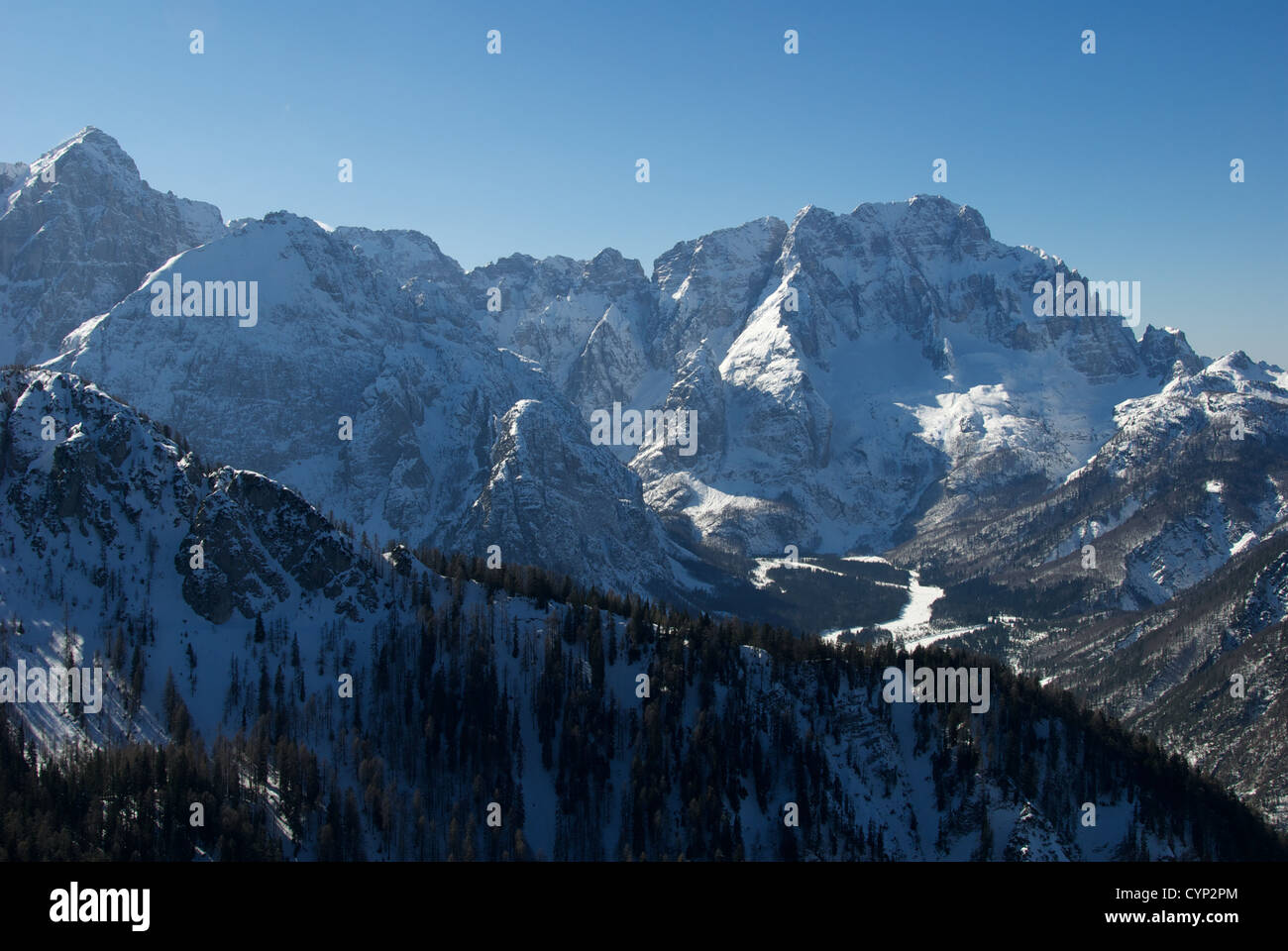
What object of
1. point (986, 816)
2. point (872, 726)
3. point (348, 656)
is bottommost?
point (986, 816)

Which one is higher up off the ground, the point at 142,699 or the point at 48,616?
the point at 48,616

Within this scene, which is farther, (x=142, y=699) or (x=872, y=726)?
(x=872, y=726)
